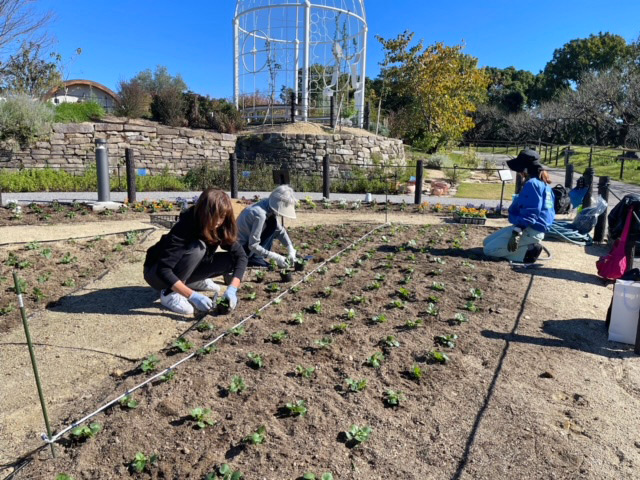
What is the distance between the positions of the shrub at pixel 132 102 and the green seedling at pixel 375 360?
18263 mm

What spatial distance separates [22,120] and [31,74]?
16.3 feet

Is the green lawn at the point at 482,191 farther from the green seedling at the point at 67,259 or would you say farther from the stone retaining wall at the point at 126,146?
the green seedling at the point at 67,259

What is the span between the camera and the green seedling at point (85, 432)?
100 inches

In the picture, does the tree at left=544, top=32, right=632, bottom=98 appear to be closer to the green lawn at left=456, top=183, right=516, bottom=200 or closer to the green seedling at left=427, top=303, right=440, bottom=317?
the green lawn at left=456, top=183, right=516, bottom=200

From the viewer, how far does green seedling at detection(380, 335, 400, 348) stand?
12.1 ft

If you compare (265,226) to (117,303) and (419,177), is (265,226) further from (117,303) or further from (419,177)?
(419,177)

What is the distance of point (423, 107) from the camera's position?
88.3 ft

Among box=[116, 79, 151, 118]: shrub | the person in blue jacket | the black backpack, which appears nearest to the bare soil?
the person in blue jacket

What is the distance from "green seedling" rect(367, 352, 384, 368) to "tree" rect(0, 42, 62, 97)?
18.0 m

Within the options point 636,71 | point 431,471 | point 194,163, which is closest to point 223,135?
point 194,163

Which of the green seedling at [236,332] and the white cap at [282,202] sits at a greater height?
the white cap at [282,202]

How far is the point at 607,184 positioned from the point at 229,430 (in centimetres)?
803

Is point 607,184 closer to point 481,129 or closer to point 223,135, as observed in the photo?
point 223,135

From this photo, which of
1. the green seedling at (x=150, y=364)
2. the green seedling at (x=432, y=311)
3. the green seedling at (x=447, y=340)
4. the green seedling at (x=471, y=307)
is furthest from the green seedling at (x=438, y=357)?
the green seedling at (x=150, y=364)
